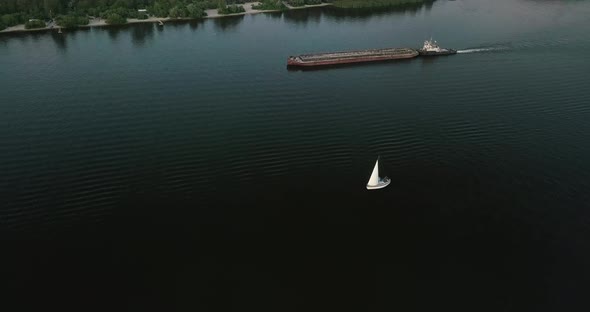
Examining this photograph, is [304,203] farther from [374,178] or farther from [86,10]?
[86,10]

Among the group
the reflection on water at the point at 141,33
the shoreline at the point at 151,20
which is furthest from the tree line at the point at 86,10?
the reflection on water at the point at 141,33

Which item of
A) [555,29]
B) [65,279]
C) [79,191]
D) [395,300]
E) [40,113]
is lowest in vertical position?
[395,300]

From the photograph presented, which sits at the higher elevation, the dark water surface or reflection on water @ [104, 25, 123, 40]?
reflection on water @ [104, 25, 123, 40]

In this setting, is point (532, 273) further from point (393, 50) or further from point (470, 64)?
point (393, 50)

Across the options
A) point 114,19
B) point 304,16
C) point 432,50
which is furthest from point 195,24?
point 432,50

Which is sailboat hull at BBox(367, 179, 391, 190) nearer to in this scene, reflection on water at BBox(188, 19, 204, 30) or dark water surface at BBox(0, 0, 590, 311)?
dark water surface at BBox(0, 0, 590, 311)

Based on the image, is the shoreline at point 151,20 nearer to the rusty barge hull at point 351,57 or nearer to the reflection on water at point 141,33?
the reflection on water at point 141,33

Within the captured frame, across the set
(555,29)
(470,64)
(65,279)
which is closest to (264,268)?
(65,279)

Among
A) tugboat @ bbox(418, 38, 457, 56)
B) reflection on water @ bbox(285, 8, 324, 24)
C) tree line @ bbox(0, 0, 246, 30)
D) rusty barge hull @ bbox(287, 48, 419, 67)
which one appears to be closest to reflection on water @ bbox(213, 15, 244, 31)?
tree line @ bbox(0, 0, 246, 30)
